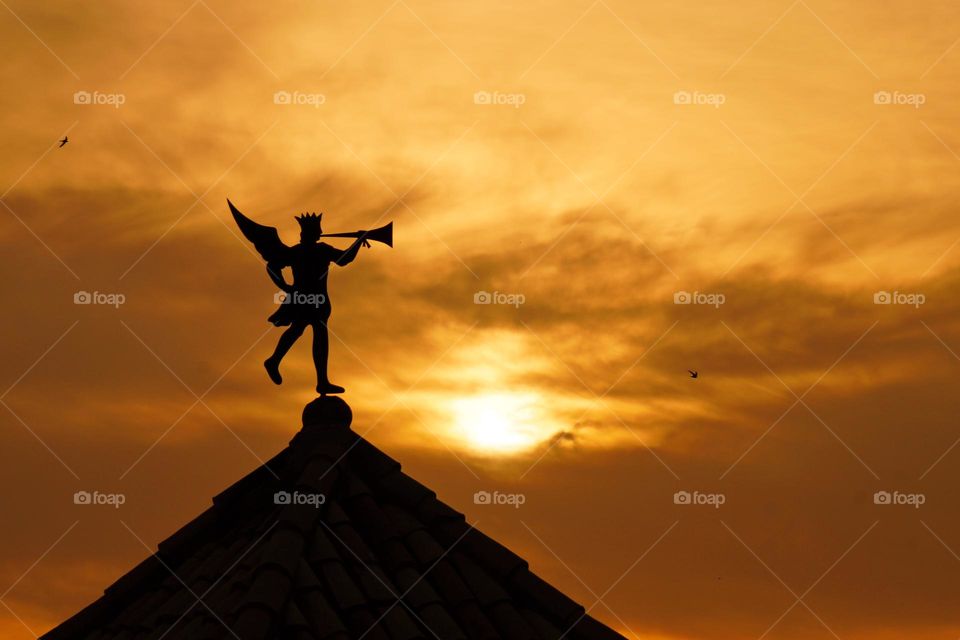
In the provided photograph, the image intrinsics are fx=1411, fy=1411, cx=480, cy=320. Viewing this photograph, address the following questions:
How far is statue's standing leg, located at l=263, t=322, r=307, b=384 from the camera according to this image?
1970 cm

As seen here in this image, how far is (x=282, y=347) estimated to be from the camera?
1995 cm

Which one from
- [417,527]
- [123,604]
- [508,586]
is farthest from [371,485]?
[123,604]

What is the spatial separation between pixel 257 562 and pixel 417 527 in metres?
2.53

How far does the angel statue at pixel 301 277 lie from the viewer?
19.9 metres

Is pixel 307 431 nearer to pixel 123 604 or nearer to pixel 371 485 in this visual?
pixel 371 485

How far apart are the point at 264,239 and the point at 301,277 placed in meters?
0.74

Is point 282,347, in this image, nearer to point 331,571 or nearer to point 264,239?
point 264,239

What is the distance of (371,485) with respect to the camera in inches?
766

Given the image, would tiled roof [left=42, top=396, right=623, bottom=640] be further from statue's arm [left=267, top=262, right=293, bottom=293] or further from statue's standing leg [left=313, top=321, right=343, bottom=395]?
statue's arm [left=267, top=262, right=293, bottom=293]

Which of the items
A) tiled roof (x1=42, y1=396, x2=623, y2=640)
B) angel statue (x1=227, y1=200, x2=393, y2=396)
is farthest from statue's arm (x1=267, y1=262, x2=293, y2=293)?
tiled roof (x1=42, y1=396, x2=623, y2=640)

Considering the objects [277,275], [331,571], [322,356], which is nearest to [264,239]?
[277,275]

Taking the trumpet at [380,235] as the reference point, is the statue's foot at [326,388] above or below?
below

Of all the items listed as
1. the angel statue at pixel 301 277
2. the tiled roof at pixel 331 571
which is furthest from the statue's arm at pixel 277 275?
the tiled roof at pixel 331 571

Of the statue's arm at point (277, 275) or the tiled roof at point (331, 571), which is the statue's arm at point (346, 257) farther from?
the tiled roof at point (331, 571)
